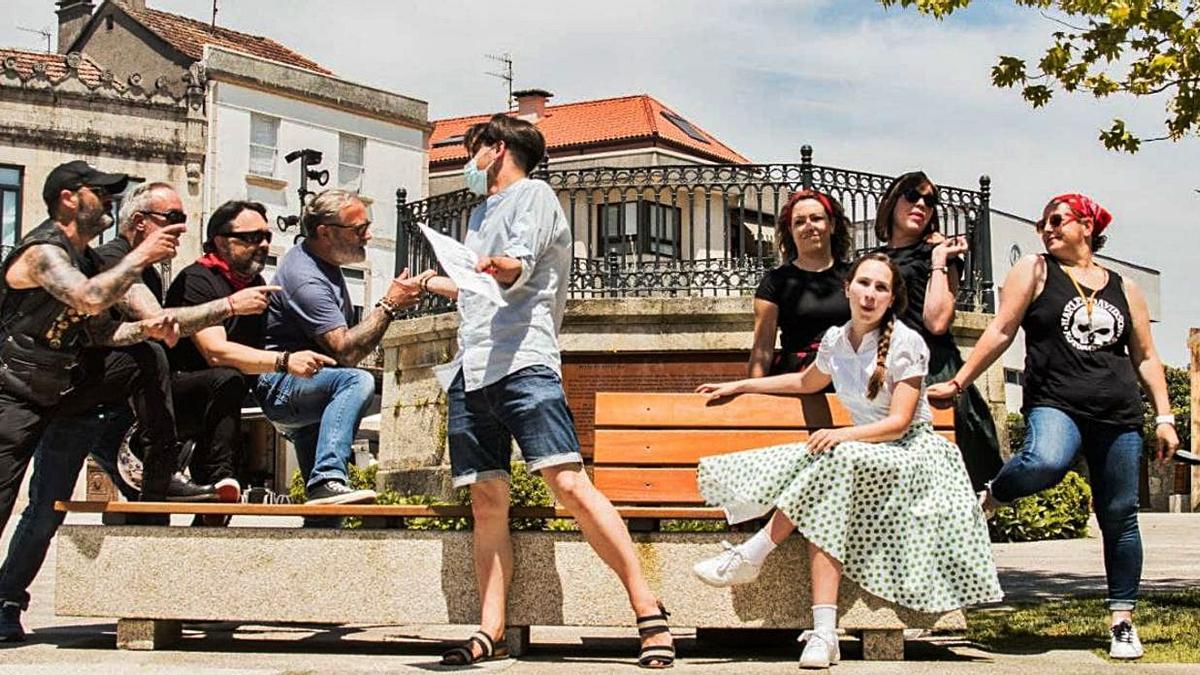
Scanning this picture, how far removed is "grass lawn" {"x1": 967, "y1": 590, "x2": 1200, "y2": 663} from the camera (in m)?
6.49

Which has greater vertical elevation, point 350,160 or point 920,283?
point 350,160

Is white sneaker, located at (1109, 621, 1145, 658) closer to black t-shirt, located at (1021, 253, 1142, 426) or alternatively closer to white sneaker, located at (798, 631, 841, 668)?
→ black t-shirt, located at (1021, 253, 1142, 426)

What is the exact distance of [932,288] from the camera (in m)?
6.61

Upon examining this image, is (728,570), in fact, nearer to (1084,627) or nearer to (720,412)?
(720,412)

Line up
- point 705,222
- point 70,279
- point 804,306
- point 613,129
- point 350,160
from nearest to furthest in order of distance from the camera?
point 70,279 < point 804,306 < point 705,222 < point 350,160 < point 613,129

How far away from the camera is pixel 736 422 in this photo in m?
6.50

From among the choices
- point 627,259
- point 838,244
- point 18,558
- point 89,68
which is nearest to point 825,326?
point 838,244

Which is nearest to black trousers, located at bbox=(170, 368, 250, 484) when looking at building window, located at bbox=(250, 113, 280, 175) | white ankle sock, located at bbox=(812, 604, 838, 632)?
white ankle sock, located at bbox=(812, 604, 838, 632)

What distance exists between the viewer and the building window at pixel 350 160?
145 feet

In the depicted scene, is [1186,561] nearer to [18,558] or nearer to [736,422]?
[736,422]

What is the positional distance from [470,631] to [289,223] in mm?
10806

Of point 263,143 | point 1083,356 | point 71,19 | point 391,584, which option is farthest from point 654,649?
point 71,19

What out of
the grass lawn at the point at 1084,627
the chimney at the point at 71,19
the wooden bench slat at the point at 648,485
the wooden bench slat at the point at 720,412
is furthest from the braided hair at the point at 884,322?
the chimney at the point at 71,19

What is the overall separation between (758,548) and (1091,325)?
1.85 metres
